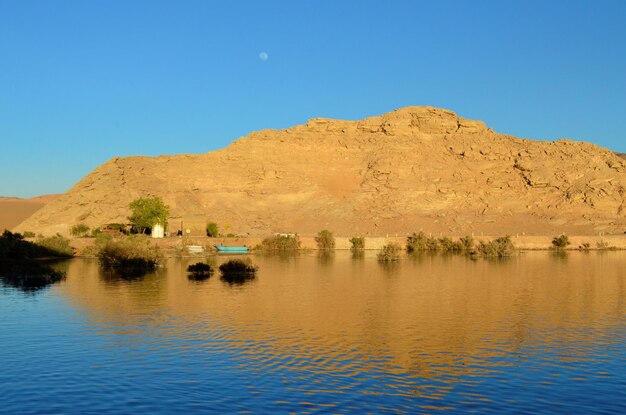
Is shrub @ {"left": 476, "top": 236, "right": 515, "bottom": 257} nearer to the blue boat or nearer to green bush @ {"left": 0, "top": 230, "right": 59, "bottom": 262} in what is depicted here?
the blue boat

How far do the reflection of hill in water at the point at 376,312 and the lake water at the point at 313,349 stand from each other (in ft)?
0.25

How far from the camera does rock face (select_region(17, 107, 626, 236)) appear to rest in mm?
79750

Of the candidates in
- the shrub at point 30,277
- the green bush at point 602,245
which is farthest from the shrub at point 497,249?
the shrub at point 30,277

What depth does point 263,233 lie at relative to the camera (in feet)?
255

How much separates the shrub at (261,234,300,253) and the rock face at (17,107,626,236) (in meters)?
10.7

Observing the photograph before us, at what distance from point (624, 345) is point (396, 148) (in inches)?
3177

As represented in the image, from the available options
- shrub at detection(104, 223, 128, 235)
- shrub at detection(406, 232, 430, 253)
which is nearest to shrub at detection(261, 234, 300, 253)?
shrub at detection(406, 232, 430, 253)

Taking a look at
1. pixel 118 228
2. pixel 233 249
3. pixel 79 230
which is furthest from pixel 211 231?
pixel 79 230

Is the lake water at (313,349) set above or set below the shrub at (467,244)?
below

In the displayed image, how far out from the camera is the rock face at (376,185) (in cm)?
7975

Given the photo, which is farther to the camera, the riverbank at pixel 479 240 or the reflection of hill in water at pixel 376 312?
the riverbank at pixel 479 240

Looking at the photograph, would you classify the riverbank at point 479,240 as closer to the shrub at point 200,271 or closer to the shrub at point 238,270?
the shrub at point 200,271

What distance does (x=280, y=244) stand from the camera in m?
64.1

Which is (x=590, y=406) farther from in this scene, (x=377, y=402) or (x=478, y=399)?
(x=377, y=402)
